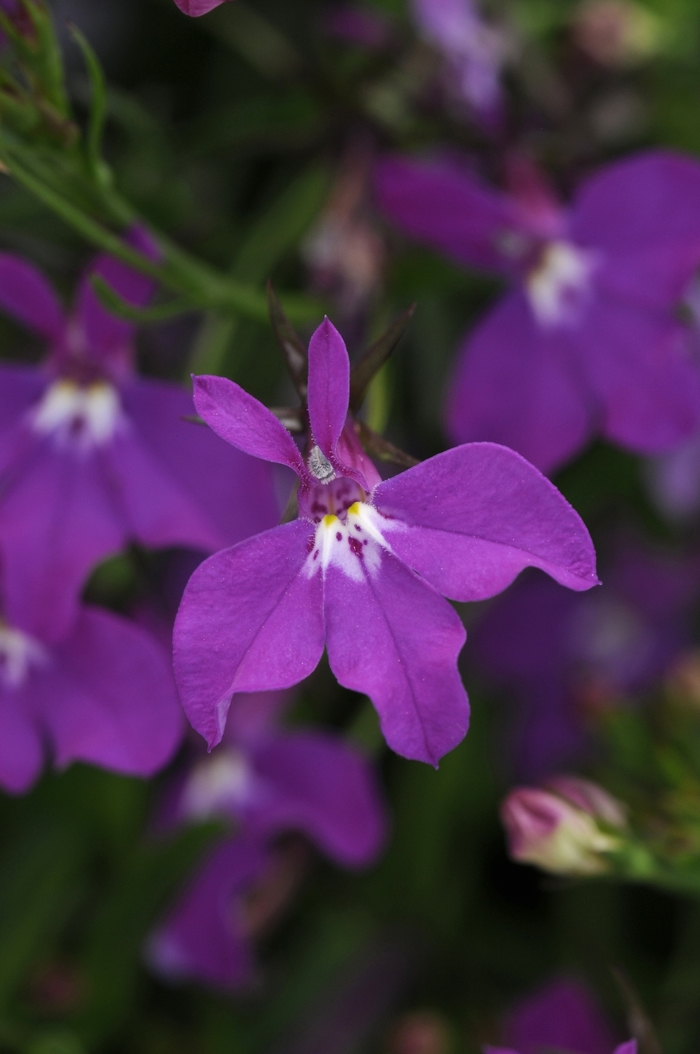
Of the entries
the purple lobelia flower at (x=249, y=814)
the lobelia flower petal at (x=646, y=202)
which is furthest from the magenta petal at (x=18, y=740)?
the lobelia flower petal at (x=646, y=202)

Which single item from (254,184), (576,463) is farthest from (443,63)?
(576,463)

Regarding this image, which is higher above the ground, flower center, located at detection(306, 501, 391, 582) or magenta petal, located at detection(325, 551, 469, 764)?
flower center, located at detection(306, 501, 391, 582)

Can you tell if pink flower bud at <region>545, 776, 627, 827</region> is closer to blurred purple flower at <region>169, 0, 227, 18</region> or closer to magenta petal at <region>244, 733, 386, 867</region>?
magenta petal at <region>244, 733, 386, 867</region>

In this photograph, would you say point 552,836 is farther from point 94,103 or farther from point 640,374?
point 94,103

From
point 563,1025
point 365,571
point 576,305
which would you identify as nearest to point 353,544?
point 365,571

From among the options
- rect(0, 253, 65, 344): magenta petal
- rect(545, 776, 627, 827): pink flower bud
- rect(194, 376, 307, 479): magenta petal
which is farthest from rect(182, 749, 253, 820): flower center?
rect(194, 376, 307, 479): magenta petal
